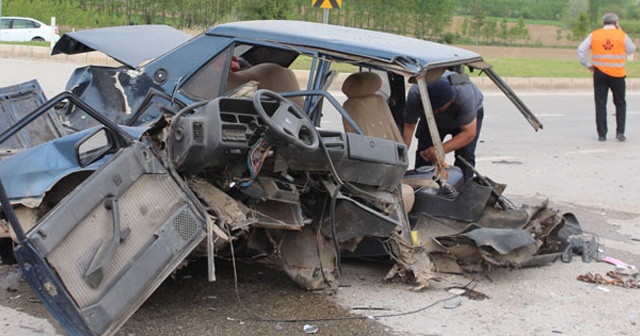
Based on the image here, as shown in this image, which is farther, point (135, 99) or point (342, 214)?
point (135, 99)

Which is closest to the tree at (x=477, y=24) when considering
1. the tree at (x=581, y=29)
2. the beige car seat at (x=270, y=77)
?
the tree at (x=581, y=29)

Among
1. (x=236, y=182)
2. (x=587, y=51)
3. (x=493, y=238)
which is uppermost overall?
(x=587, y=51)

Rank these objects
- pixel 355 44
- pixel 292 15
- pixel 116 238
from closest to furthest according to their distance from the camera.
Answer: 1. pixel 116 238
2. pixel 355 44
3. pixel 292 15

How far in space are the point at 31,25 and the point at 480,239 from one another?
25.2 metres

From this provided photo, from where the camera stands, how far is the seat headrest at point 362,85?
6.23 m

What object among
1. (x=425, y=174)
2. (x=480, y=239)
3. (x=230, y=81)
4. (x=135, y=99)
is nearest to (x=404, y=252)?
(x=480, y=239)

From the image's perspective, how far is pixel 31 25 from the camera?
2800cm

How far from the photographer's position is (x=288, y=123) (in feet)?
14.6

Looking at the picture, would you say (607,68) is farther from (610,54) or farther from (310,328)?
(310,328)

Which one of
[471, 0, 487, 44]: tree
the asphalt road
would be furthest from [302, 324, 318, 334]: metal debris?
[471, 0, 487, 44]: tree

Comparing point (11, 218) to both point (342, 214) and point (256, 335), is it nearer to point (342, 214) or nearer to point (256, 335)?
point (256, 335)

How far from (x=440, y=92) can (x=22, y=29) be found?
2329 centimetres

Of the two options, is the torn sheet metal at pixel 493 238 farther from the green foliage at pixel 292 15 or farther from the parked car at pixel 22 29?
the parked car at pixel 22 29

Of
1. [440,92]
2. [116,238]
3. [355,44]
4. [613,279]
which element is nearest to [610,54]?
[440,92]
